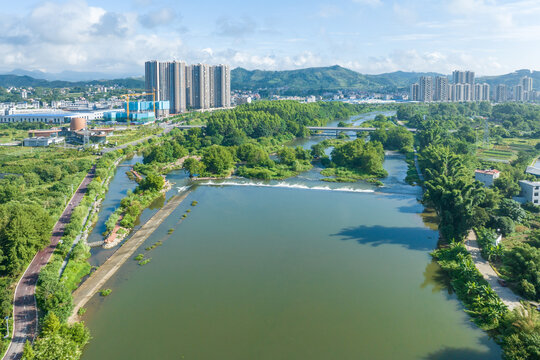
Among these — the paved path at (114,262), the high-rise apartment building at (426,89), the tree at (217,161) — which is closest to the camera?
the paved path at (114,262)

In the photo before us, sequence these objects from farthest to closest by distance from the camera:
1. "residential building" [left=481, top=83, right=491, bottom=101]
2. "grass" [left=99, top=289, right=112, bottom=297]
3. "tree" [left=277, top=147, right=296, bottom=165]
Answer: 1. "residential building" [left=481, top=83, right=491, bottom=101]
2. "tree" [left=277, top=147, right=296, bottom=165]
3. "grass" [left=99, top=289, right=112, bottom=297]

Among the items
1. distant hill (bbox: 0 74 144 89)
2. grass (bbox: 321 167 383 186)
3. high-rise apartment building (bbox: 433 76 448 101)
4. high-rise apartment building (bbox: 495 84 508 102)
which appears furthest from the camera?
distant hill (bbox: 0 74 144 89)

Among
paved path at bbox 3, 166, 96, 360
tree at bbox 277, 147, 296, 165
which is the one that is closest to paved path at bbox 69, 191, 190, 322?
paved path at bbox 3, 166, 96, 360

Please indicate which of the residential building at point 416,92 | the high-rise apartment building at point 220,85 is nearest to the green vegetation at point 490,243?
the high-rise apartment building at point 220,85

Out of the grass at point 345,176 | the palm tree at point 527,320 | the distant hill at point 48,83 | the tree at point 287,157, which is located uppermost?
the distant hill at point 48,83

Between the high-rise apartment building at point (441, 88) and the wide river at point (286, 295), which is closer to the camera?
the wide river at point (286, 295)

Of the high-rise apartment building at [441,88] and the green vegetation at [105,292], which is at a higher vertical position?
the high-rise apartment building at [441,88]

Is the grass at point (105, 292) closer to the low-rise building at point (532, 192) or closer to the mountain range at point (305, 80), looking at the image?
the low-rise building at point (532, 192)

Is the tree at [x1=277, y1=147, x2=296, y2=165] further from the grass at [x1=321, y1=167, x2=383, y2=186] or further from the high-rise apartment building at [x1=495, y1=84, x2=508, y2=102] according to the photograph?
the high-rise apartment building at [x1=495, y1=84, x2=508, y2=102]
